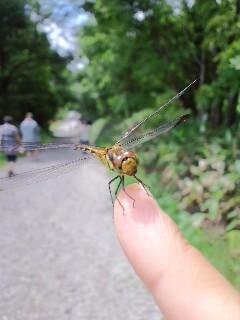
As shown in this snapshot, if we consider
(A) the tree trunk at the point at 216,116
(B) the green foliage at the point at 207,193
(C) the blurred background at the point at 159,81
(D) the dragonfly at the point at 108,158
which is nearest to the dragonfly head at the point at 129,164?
(D) the dragonfly at the point at 108,158

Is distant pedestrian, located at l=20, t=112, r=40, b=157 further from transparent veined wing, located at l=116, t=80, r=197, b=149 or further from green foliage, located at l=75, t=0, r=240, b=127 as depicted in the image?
green foliage, located at l=75, t=0, r=240, b=127

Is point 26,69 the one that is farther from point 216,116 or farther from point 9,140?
point 216,116

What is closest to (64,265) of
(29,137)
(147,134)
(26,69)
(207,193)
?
(207,193)

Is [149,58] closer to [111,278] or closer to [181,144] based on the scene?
[181,144]

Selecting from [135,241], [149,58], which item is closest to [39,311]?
[135,241]

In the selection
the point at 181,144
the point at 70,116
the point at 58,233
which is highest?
the point at 181,144

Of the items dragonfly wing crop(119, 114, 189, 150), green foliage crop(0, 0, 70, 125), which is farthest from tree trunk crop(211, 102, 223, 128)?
dragonfly wing crop(119, 114, 189, 150)

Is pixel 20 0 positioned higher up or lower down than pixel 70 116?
higher up
